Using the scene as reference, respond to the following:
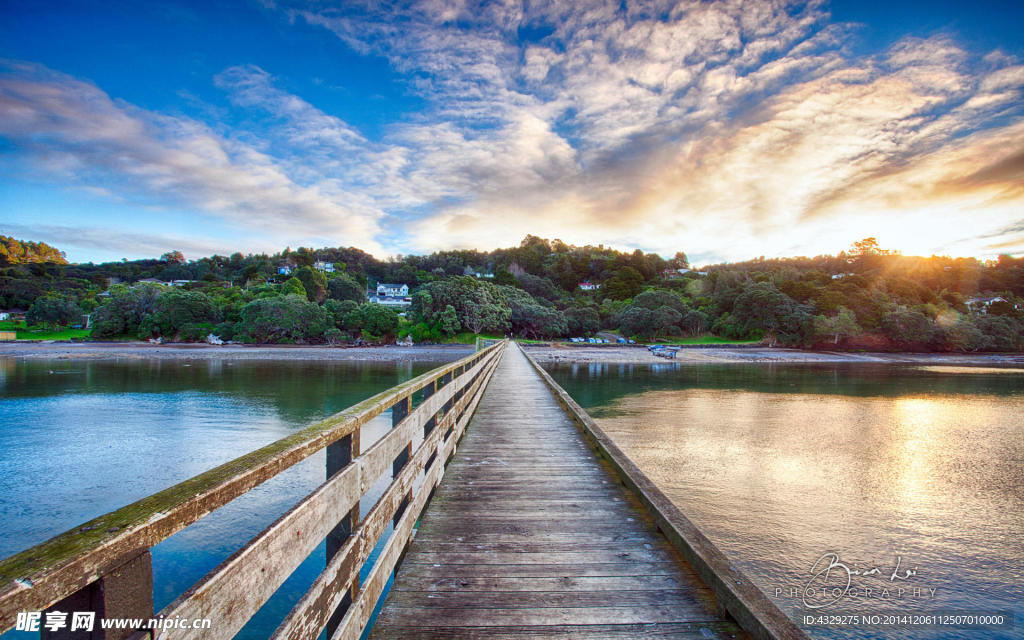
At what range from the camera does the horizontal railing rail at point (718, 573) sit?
2197 millimetres

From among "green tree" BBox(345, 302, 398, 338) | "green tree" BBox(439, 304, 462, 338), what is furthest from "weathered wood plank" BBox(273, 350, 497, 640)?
"green tree" BBox(345, 302, 398, 338)

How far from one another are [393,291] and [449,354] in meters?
43.3

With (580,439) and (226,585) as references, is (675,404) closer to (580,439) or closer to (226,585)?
(580,439)

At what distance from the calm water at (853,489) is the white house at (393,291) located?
6806 cm

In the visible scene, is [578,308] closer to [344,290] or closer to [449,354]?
[449,354]

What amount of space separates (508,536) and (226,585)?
258 cm

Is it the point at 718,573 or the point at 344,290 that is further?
the point at 344,290

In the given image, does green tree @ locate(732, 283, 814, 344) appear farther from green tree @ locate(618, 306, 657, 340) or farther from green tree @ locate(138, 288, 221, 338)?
green tree @ locate(138, 288, 221, 338)

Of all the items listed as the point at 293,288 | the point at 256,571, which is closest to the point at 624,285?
the point at 293,288

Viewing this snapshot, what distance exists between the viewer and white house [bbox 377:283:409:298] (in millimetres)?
85400

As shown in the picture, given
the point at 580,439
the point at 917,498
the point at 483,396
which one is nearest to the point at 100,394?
the point at 483,396

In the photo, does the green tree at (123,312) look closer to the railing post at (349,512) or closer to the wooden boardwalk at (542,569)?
the wooden boardwalk at (542,569)

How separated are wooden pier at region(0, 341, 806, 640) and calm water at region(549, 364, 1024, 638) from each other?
13.0 feet

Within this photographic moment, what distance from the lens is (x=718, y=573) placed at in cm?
259
